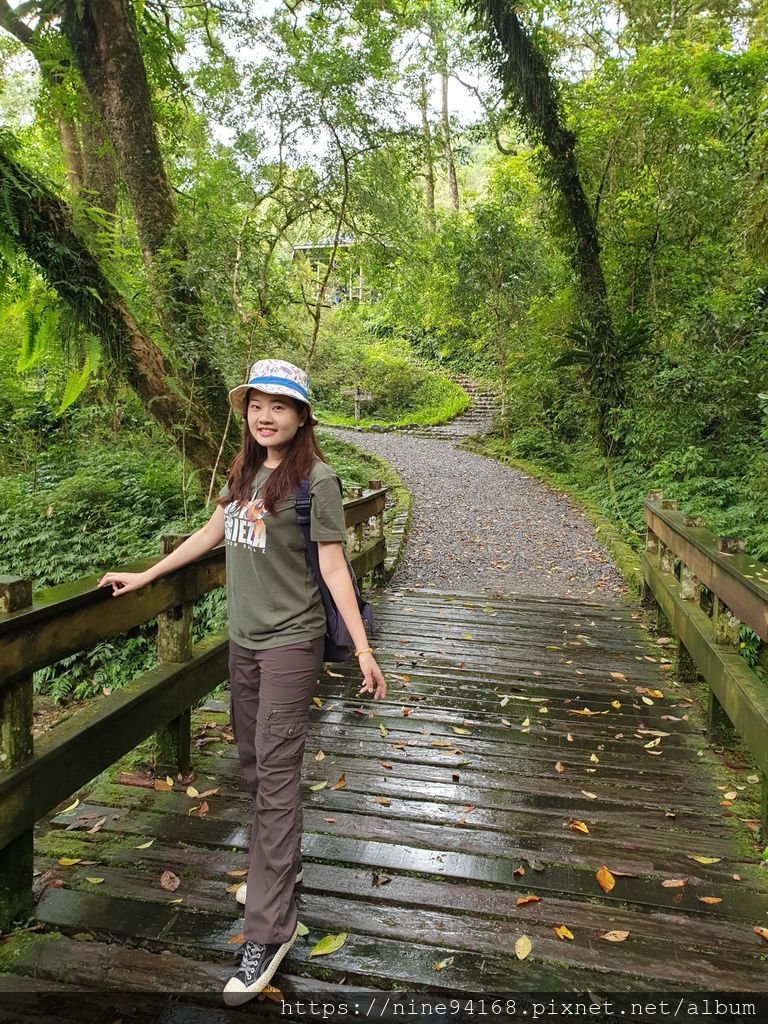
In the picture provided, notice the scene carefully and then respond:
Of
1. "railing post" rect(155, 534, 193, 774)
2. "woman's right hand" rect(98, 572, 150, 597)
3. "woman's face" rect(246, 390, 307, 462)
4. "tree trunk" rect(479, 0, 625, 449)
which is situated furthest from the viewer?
"tree trunk" rect(479, 0, 625, 449)

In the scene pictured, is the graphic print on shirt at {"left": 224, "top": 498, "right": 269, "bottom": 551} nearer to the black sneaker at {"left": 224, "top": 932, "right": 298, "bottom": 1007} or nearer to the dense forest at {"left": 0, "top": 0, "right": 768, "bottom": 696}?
the black sneaker at {"left": 224, "top": 932, "right": 298, "bottom": 1007}

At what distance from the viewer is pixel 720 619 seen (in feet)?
12.2

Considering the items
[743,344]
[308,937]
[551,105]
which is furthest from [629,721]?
[551,105]

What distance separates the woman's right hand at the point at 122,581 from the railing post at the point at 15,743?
0.36 meters

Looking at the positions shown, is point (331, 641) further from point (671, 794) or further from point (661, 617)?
point (661, 617)

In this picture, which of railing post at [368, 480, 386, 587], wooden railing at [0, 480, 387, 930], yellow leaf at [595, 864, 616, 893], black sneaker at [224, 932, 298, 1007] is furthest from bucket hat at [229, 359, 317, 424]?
railing post at [368, 480, 386, 587]

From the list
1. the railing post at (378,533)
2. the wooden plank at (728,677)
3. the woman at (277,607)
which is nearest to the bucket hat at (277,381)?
the woman at (277,607)

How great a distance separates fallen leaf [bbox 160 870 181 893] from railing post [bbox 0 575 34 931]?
430 mm

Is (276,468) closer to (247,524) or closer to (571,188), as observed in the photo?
(247,524)

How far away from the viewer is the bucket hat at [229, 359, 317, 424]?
7.13ft

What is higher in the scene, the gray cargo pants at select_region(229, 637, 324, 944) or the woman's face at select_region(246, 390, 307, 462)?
the woman's face at select_region(246, 390, 307, 462)

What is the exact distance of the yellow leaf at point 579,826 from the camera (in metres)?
2.82

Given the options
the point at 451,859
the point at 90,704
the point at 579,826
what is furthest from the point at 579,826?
the point at 90,704

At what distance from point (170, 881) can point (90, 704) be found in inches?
29.5
